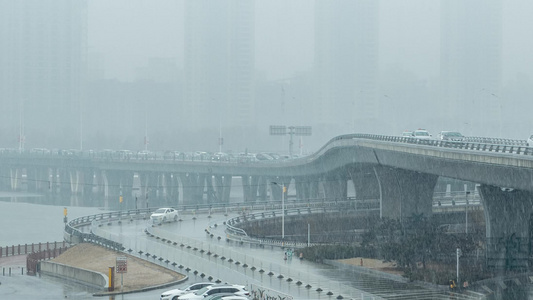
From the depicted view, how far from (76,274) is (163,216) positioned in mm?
21580

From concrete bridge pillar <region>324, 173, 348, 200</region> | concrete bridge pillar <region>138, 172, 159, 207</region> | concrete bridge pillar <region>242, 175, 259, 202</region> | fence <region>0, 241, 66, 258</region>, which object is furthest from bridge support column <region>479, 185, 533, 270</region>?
concrete bridge pillar <region>138, 172, 159, 207</region>

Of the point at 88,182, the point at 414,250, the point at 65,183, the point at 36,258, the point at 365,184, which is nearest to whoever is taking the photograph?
the point at 414,250

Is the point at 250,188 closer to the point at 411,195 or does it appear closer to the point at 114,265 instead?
the point at 411,195

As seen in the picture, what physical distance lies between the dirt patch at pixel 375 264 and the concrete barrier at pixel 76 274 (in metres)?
12.5

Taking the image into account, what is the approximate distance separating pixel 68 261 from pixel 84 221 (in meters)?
15.0

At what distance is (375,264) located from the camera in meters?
45.2

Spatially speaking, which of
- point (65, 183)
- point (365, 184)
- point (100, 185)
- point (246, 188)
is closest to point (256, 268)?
point (365, 184)

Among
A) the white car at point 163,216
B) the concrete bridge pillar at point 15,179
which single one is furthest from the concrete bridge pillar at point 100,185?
the white car at point 163,216

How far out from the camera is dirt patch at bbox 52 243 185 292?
39653 mm

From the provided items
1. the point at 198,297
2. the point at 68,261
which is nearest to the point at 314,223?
the point at 68,261

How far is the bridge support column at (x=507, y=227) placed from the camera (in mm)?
45031

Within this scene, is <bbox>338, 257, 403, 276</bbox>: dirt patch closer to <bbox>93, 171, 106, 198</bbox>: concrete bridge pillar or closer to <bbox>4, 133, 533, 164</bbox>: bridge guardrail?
<bbox>4, 133, 533, 164</bbox>: bridge guardrail

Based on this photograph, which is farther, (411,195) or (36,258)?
(411,195)

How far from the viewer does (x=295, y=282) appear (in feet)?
123
